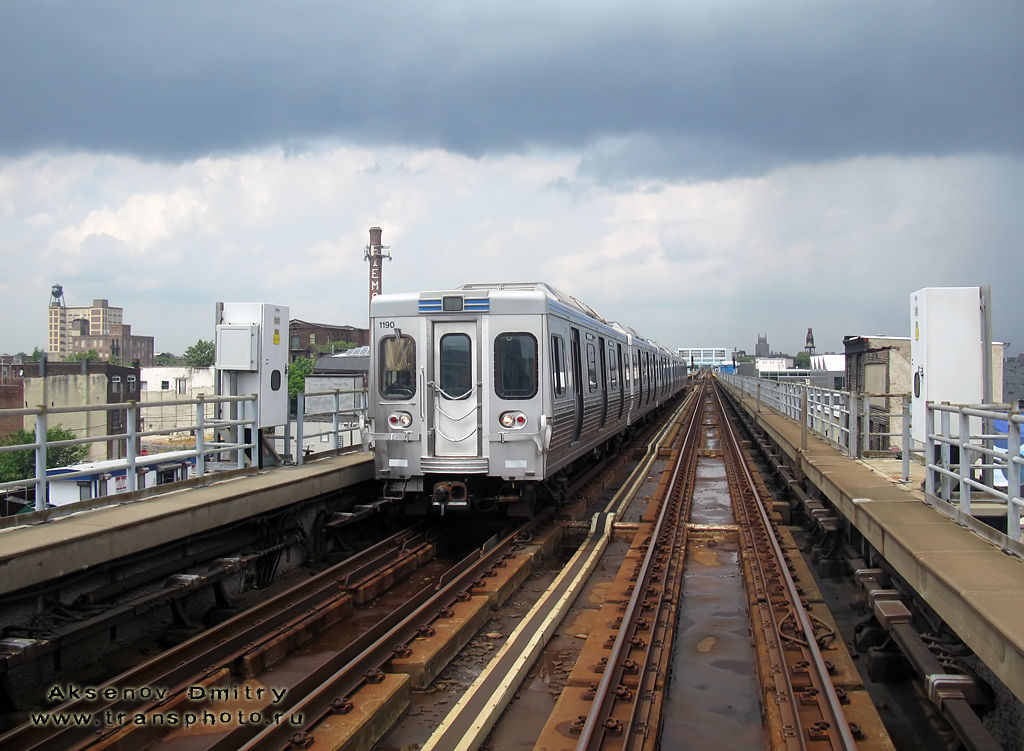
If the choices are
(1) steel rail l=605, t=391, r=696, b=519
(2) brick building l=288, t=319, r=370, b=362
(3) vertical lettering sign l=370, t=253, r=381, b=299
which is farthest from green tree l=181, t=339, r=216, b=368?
(1) steel rail l=605, t=391, r=696, b=519

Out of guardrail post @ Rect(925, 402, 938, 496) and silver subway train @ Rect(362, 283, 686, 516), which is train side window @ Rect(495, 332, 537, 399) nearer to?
silver subway train @ Rect(362, 283, 686, 516)

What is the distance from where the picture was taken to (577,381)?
461 inches

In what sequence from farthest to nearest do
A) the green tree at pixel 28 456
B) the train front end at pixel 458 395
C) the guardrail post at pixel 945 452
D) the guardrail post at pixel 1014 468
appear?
the green tree at pixel 28 456 < the train front end at pixel 458 395 < the guardrail post at pixel 945 452 < the guardrail post at pixel 1014 468

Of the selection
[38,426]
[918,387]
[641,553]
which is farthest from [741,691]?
[38,426]

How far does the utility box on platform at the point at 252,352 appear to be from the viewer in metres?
9.12

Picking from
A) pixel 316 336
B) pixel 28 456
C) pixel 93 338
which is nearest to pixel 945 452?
pixel 28 456

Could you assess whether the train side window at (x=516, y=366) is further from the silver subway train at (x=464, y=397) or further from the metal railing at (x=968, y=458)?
the metal railing at (x=968, y=458)

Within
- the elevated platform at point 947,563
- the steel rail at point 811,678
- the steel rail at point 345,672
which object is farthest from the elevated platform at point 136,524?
the elevated platform at point 947,563

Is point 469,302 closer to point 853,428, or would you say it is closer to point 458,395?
point 458,395

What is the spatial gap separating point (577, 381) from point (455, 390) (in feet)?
8.51

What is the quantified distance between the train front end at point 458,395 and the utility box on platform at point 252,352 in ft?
3.97

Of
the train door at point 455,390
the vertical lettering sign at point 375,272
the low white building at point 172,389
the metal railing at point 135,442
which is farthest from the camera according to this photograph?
the vertical lettering sign at point 375,272

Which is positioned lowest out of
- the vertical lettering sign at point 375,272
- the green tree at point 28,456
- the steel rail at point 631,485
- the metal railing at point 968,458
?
the green tree at point 28,456

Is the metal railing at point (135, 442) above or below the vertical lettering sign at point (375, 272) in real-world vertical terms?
below
